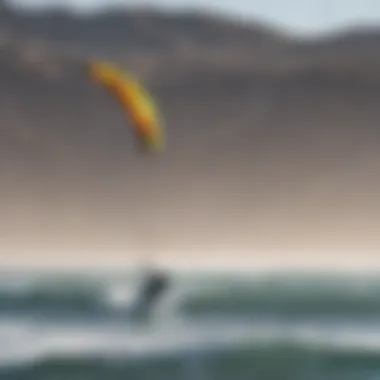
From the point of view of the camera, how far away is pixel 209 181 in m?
2.79

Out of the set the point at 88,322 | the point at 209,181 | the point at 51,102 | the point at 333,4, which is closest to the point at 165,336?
the point at 88,322

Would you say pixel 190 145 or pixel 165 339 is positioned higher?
pixel 190 145

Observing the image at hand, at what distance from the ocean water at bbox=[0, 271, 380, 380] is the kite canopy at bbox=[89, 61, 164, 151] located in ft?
1.06

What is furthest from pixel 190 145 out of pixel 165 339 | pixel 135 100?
pixel 165 339

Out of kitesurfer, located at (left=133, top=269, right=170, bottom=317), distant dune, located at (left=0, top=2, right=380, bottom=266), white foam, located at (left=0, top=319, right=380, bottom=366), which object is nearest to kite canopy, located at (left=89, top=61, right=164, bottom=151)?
distant dune, located at (left=0, top=2, right=380, bottom=266)

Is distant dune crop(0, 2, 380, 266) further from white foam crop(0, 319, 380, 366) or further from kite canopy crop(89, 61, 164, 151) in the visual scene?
white foam crop(0, 319, 380, 366)

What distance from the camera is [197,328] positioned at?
8.98ft

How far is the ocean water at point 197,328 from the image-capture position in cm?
269

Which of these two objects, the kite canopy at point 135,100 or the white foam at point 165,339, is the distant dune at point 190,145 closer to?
the kite canopy at point 135,100

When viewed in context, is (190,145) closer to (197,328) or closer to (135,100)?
(135,100)

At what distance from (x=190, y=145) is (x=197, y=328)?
422 millimetres

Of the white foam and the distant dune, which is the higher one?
the distant dune

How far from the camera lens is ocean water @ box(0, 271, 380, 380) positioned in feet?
8.81

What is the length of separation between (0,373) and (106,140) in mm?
588
